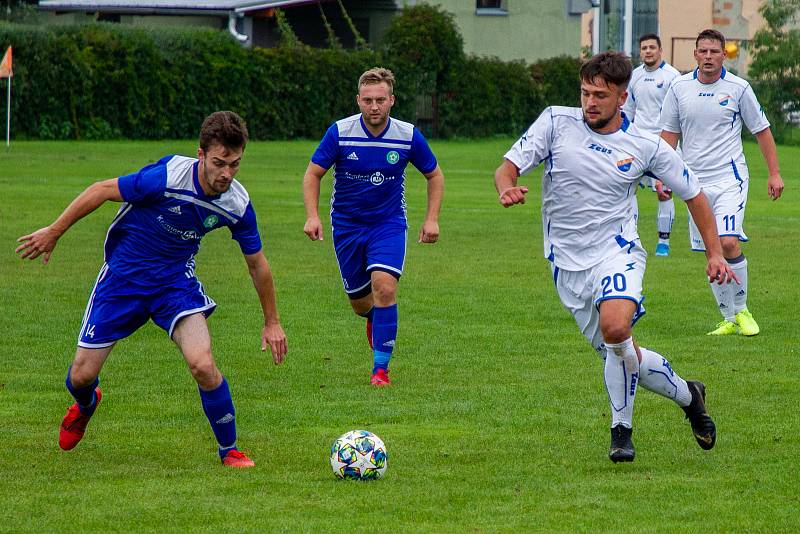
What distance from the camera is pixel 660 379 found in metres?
7.46

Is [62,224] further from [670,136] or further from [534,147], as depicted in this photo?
[670,136]

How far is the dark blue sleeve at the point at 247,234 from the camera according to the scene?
23.4 ft

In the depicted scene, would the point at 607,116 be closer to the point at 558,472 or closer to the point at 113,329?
the point at 558,472

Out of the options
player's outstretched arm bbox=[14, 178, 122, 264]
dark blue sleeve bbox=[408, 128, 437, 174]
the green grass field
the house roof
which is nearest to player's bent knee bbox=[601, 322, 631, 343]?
the green grass field

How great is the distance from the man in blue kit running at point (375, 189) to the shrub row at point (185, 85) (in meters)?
29.6

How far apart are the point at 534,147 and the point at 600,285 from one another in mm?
785

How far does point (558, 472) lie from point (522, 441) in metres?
0.76

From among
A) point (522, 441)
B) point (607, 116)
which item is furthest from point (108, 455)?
point (607, 116)

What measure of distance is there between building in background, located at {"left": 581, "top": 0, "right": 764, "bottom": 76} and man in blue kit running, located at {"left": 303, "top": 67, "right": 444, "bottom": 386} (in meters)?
44.6

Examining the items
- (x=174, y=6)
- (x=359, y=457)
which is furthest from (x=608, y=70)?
(x=174, y=6)

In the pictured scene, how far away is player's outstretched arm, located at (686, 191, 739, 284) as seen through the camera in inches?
287

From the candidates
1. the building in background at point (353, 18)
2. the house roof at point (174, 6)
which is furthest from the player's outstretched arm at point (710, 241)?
the house roof at point (174, 6)

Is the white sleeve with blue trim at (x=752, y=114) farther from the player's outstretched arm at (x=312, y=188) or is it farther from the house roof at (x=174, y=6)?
the house roof at (x=174, y=6)

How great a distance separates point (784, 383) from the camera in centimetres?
946
